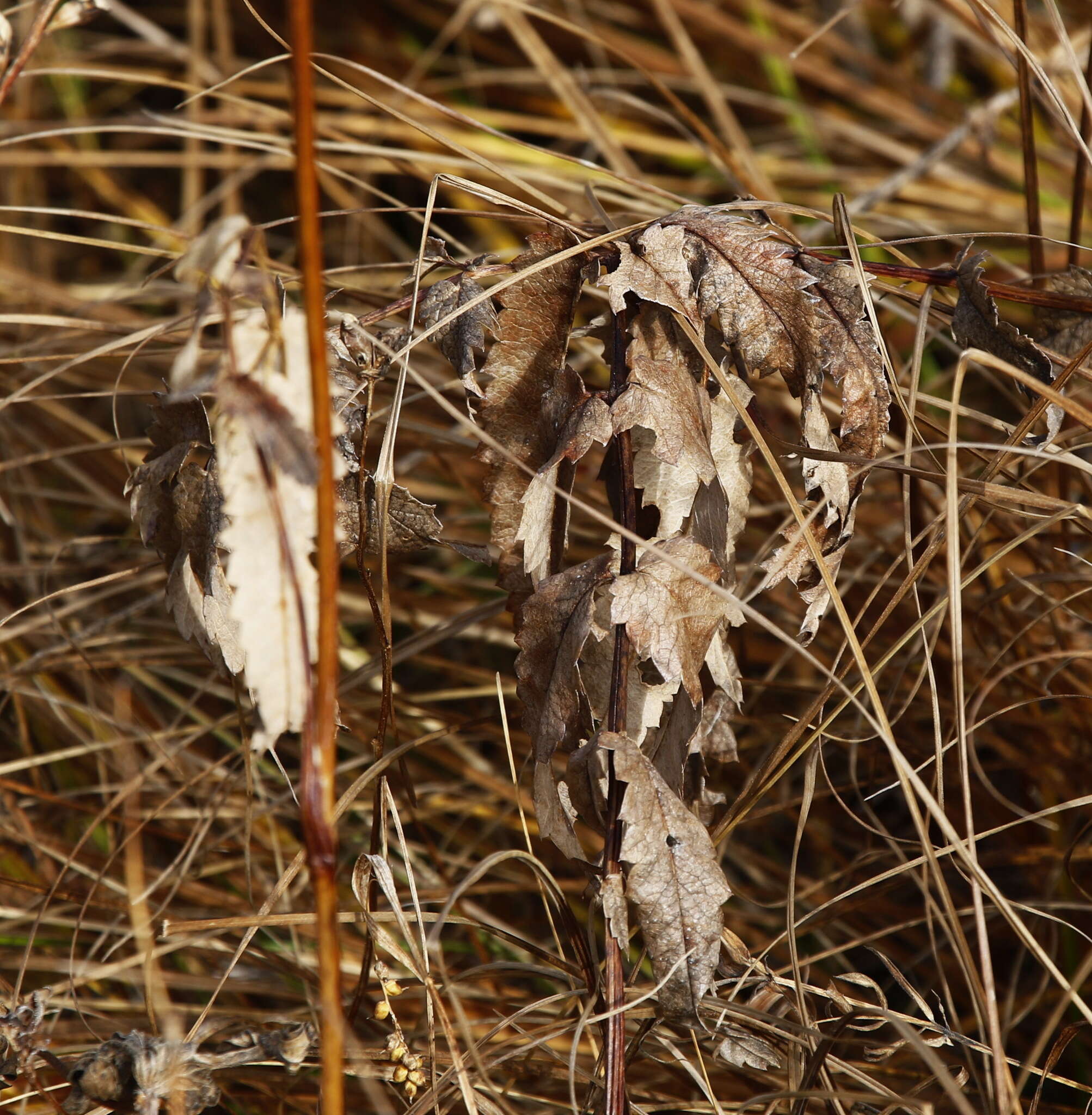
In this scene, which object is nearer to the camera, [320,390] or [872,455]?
[320,390]

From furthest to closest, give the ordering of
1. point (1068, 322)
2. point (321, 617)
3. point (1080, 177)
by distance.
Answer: point (1080, 177)
point (1068, 322)
point (321, 617)

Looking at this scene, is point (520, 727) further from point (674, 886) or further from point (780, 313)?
point (780, 313)

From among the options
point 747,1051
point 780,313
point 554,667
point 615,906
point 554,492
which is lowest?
point 747,1051

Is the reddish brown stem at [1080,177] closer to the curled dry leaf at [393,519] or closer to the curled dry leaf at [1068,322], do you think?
the curled dry leaf at [1068,322]

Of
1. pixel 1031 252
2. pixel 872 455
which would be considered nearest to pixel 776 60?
pixel 1031 252

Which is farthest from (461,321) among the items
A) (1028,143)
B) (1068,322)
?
(1028,143)

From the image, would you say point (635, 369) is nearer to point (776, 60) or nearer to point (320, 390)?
point (320, 390)

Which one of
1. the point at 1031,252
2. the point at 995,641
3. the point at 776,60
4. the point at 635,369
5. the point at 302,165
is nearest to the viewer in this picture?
the point at 302,165
